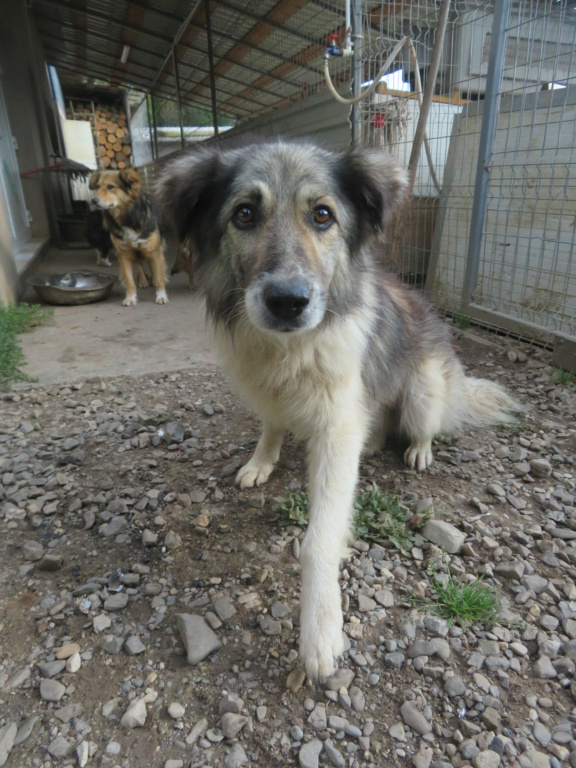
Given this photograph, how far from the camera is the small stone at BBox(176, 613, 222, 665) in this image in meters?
1.47

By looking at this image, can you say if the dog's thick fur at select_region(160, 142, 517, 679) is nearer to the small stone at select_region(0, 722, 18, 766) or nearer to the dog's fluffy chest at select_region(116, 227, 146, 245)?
the small stone at select_region(0, 722, 18, 766)

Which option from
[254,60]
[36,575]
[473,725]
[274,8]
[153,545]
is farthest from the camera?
[254,60]

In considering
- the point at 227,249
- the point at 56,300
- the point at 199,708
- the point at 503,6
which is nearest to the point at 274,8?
the point at 503,6

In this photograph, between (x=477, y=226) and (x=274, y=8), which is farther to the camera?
(x=274, y=8)

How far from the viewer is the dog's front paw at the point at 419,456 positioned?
8.22 ft

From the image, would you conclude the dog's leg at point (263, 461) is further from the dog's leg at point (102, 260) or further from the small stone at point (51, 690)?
the dog's leg at point (102, 260)

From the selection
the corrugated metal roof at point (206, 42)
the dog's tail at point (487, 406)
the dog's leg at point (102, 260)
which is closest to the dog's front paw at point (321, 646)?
the dog's tail at point (487, 406)

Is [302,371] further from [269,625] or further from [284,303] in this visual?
[269,625]

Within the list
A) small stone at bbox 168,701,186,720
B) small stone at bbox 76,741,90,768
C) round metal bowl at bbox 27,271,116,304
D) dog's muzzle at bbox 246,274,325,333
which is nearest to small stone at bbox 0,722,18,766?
small stone at bbox 76,741,90,768

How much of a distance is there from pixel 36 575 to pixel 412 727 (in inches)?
56.6

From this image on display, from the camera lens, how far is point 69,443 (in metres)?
2.73

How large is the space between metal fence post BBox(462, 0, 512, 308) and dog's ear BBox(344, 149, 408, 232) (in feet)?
8.08

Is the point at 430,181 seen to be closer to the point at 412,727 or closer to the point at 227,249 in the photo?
the point at 227,249

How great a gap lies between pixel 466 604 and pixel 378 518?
1.76ft
